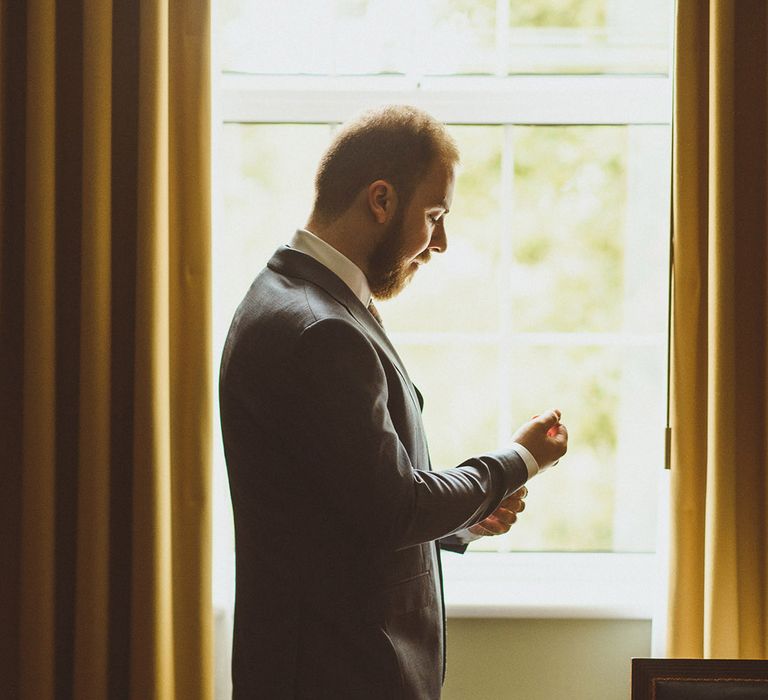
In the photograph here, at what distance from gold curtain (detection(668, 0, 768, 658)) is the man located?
59 cm

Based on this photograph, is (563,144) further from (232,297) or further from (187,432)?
(187,432)

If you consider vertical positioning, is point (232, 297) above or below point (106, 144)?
below

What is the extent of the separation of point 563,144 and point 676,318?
572mm

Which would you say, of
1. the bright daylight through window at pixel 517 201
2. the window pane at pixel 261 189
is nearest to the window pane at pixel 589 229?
the bright daylight through window at pixel 517 201

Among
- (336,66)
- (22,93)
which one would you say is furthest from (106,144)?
(336,66)

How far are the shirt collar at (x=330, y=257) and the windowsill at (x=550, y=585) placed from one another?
975mm

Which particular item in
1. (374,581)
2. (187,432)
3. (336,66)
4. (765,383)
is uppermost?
(336,66)

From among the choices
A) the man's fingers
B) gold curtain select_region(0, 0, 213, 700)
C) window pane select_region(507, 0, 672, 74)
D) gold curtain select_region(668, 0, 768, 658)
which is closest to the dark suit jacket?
the man's fingers

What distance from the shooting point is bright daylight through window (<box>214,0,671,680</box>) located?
1.92 metres

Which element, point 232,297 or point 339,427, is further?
point 232,297

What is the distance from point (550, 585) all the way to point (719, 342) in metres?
0.75

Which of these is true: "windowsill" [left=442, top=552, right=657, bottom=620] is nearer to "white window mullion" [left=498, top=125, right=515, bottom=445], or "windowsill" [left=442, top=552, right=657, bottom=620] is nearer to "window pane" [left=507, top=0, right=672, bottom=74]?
"white window mullion" [left=498, top=125, right=515, bottom=445]

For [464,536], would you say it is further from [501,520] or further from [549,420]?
[549,420]

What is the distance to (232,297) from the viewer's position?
6.48ft
